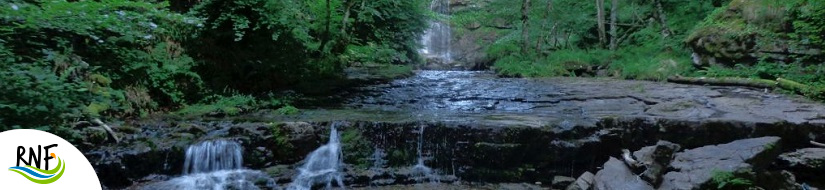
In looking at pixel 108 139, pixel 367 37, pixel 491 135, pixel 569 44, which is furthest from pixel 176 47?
pixel 569 44

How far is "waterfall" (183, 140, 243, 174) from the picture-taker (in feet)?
18.5

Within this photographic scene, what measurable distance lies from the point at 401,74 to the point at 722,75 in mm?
8385

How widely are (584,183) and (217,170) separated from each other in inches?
175

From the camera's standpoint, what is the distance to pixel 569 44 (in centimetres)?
1880

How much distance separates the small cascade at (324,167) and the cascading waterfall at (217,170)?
383mm

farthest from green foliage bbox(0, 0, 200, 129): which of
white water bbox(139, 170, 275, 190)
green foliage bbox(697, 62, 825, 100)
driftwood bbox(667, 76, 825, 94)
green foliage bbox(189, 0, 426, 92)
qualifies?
driftwood bbox(667, 76, 825, 94)

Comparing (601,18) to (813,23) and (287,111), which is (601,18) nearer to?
(813,23)

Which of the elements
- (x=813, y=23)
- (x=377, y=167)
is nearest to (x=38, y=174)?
(x=377, y=167)

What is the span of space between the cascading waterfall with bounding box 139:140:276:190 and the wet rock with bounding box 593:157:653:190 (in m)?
3.82

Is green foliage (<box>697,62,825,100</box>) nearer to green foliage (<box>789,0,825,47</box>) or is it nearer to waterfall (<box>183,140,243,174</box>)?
green foliage (<box>789,0,825,47</box>)

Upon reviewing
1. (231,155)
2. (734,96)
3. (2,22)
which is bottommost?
(231,155)

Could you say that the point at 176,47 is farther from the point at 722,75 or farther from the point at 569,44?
the point at 569,44

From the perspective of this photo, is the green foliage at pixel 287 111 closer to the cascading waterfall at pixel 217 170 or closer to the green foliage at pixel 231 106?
the green foliage at pixel 231 106

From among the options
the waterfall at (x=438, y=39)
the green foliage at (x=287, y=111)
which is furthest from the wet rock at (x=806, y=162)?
the waterfall at (x=438, y=39)
